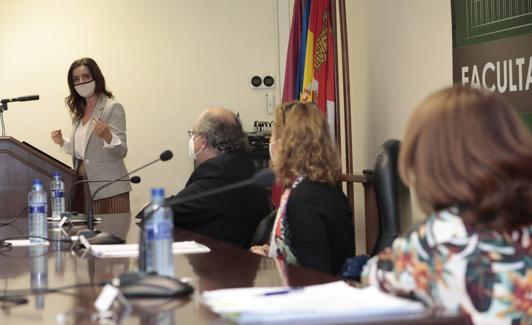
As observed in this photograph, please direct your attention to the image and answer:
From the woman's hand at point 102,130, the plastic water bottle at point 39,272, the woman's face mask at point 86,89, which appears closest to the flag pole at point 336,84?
the woman's hand at point 102,130

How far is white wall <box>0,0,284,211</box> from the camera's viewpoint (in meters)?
7.02

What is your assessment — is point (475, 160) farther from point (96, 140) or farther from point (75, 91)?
point (75, 91)

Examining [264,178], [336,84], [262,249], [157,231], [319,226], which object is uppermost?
[336,84]

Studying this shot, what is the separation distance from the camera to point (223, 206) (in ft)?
12.4

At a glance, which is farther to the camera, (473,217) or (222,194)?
(222,194)

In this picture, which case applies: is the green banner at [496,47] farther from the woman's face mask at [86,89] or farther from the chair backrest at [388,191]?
the woman's face mask at [86,89]

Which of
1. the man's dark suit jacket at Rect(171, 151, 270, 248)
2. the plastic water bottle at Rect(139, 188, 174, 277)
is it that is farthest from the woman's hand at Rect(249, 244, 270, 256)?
the plastic water bottle at Rect(139, 188, 174, 277)

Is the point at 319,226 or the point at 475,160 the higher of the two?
the point at 475,160

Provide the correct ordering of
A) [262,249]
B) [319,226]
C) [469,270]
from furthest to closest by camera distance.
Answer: [262,249] → [319,226] → [469,270]

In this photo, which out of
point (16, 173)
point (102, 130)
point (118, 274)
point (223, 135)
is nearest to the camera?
point (118, 274)

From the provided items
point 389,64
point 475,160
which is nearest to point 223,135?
point 389,64

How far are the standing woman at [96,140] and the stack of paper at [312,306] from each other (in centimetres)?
429

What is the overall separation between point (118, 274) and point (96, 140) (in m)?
3.63

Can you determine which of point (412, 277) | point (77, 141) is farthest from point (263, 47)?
point (412, 277)
